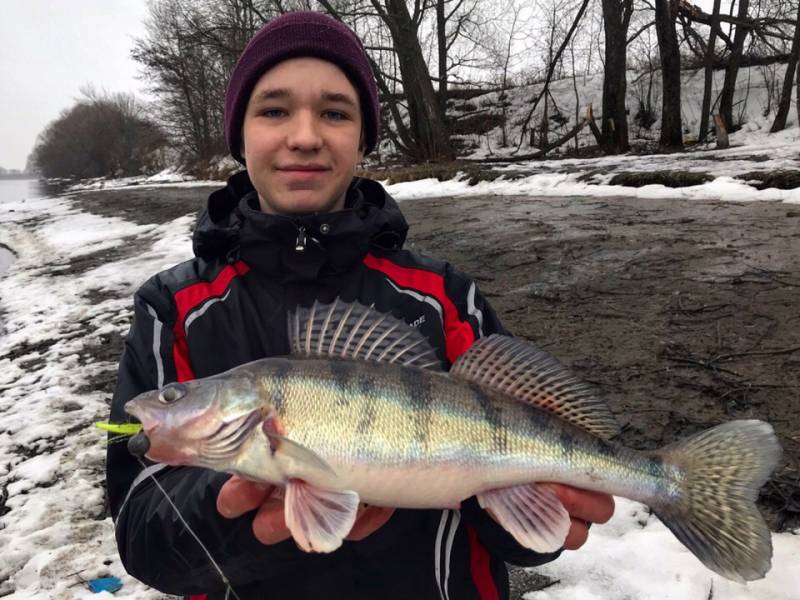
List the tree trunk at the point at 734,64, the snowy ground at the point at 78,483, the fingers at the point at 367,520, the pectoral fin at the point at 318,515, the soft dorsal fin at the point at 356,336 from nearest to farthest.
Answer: the pectoral fin at the point at 318,515, the fingers at the point at 367,520, the soft dorsal fin at the point at 356,336, the snowy ground at the point at 78,483, the tree trunk at the point at 734,64

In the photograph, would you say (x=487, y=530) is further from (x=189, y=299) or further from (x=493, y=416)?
(x=189, y=299)

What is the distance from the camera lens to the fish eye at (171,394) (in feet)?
4.79

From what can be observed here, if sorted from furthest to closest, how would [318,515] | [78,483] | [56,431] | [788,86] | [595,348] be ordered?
[788,86] < [595,348] < [56,431] < [78,483] < [318,515]

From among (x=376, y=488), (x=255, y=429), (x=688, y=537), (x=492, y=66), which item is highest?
(x=492, y=66)

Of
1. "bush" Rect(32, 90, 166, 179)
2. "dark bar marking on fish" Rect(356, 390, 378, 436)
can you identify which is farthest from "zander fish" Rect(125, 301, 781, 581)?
"bush" Rect(32, 90, 166, 179)

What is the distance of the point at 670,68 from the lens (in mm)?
16969

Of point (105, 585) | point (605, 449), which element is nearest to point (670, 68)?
point (605, 449)

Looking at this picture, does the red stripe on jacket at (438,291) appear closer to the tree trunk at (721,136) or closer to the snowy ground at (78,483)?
the snowy ground at (78,483)

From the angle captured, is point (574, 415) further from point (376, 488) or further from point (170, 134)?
point (170, 134)

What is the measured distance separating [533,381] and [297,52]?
1477 mm

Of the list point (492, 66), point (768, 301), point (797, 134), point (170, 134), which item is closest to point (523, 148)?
point (492, 66)

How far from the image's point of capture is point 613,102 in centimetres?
Result: 1806

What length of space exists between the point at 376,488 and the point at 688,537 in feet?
2.92

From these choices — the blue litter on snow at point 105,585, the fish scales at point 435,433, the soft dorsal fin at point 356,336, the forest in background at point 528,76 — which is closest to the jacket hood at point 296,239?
the soft dorsal fin at point 356,336
